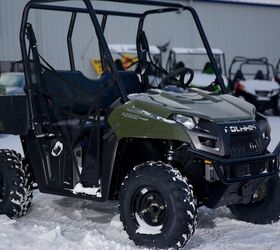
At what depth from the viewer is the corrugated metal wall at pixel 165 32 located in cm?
1967

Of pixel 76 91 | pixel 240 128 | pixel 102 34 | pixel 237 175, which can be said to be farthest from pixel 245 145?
pixel 76 91

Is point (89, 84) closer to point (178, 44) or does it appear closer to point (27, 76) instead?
point (27, 76)

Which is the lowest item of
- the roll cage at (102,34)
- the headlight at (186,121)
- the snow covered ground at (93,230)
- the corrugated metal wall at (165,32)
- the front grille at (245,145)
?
the corrugated metal wall at (165,32)

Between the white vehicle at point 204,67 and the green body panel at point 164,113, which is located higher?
the green body panel at point 164,113

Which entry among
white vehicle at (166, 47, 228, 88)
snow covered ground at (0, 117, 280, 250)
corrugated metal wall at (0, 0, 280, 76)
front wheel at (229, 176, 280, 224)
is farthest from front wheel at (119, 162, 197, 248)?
corrugated metal wall at (0, 0, 280, 76)

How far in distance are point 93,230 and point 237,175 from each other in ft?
3.93

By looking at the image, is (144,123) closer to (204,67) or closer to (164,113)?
(164,113)

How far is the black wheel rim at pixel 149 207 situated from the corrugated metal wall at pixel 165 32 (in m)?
14.4

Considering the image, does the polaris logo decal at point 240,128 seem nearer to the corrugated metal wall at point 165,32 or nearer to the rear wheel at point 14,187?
the rear wheel at point 14,187

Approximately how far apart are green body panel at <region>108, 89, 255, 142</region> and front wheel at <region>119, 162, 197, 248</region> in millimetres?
243

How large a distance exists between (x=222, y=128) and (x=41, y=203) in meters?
2.25

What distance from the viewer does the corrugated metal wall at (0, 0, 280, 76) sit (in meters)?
19.7

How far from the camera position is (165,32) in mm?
23016

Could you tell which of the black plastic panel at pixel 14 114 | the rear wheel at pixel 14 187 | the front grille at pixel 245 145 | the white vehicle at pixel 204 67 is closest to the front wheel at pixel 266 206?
the front grille at pixel 245 145
